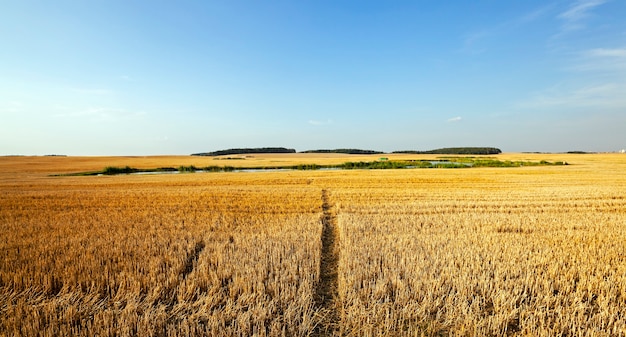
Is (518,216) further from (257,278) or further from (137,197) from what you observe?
(137,197)

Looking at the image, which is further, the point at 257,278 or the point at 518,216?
the point at 518,216

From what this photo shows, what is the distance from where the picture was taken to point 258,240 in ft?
30.7

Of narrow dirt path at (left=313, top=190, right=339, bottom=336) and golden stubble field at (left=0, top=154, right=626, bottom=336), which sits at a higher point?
golden stubble field at (left=0, top=154, right=626, bottom=336)

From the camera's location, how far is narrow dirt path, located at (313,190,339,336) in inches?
190

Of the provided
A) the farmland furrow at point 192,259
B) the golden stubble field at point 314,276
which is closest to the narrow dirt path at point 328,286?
the golden stubble field at point 314,276

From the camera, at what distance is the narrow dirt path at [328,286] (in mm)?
4836

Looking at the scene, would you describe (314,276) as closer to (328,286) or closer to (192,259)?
(328,286)

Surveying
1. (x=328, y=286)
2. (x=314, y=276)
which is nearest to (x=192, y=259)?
(x=314, y=276)

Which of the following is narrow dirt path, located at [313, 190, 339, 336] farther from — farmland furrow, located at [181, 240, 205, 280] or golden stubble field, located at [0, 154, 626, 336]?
farmland furrow, located at [181, 240, 205, 280]

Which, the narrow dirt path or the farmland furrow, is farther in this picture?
the farmland furrow

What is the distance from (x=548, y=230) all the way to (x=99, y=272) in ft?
42.4

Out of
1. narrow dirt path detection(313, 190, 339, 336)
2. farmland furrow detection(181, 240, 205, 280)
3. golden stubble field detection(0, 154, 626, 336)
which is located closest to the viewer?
golden stubble field detection(0, 154, 626, 336)

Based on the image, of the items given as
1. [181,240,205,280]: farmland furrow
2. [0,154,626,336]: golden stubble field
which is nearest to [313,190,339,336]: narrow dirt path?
[0,154,626,336]: golden stubble field

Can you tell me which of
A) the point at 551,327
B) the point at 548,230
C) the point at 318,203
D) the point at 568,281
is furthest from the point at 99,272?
the point at 548,230
